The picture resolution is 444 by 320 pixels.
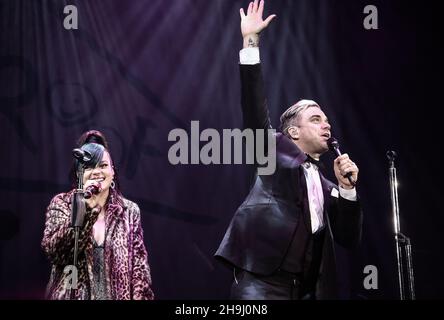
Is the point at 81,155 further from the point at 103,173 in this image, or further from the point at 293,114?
the point at 293,114

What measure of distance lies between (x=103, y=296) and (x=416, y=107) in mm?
2542

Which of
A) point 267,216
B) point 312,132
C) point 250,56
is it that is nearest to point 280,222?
point 267,216

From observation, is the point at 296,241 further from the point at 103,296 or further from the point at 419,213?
the point at 419,213

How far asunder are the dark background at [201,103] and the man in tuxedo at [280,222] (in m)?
0.78

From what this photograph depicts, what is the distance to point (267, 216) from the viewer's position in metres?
2.99

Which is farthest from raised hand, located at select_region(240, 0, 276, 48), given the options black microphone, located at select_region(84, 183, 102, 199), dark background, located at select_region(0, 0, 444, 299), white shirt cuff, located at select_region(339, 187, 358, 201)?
black microphone, located at select_region(84, 183, 102, 199)

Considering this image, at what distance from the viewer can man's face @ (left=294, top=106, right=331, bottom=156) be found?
131 inches

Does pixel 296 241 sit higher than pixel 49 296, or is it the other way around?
pixel 296 241

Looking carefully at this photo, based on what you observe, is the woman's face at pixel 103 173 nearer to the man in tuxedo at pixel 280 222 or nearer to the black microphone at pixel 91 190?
the black microphone at pixel 91 190

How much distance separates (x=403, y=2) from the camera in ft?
13.1

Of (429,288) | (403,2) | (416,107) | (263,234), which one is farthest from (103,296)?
(403,2)

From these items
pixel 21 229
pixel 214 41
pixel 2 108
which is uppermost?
pixel 214 41

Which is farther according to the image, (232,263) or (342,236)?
(342,236)

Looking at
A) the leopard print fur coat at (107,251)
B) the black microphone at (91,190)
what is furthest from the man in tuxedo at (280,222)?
the black microphone at (91,190)
